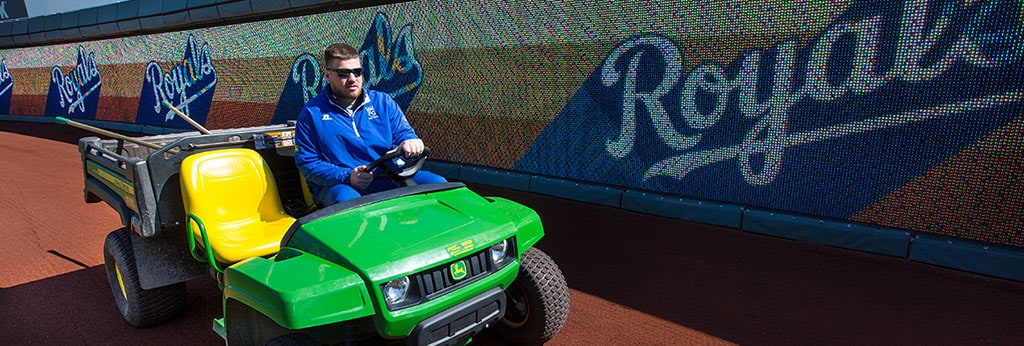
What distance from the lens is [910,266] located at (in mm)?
3832

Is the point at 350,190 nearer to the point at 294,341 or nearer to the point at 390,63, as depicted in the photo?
the point at 294,341

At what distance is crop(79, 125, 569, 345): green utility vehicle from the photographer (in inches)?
77.4

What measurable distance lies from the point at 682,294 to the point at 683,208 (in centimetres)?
153

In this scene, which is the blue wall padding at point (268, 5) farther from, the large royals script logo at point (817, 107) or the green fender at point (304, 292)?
the green fender at point (304, 292)

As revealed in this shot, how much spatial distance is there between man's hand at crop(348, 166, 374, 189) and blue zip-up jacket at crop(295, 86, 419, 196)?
3.0 inches

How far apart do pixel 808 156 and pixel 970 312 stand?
1460 mm

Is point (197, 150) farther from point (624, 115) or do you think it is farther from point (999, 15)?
point (999, 15)

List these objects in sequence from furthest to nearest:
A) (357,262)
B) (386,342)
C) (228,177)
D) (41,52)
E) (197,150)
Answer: (41,52)
(197,150)
(228,177)
(386,342)
(357,262)

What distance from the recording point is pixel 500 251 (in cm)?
234

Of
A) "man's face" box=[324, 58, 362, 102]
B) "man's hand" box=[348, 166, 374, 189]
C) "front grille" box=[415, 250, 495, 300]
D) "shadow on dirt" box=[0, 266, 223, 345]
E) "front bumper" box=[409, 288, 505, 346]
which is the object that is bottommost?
"shadow on dirt" box=[0, 266, 223, 345]

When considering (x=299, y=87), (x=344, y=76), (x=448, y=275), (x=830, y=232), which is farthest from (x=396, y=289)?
(x=299, y=87)

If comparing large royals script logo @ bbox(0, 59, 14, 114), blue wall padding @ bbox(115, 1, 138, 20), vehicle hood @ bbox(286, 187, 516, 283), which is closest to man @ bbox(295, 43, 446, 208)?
vehicle hood @ bbox(286, 187, 516, 283)

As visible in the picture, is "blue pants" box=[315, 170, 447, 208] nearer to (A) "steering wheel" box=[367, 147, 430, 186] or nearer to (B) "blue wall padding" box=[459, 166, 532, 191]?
(A) "steering wheel" box=[367, 147, 430, 186]

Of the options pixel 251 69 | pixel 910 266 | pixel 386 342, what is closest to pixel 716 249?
pixel 910 266
